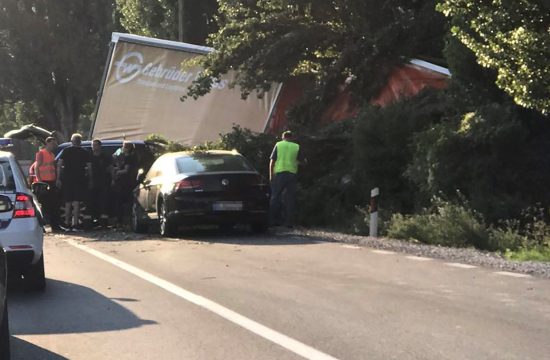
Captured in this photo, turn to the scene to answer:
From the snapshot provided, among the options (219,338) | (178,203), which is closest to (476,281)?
(219,338)

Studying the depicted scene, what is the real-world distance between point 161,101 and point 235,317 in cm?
2217

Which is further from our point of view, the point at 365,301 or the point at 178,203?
the point at 178,203

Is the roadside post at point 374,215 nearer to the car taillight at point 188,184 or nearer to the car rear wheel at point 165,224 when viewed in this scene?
the car taillight at point 188,184

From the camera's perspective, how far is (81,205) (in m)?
16.5

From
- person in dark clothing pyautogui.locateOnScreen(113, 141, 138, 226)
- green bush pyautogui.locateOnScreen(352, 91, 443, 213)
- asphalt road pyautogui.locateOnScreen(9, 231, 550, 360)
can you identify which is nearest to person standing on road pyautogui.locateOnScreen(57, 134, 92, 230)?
person in dark clothing pyautogui.locateOnScreen(113, 141, 138, 226)

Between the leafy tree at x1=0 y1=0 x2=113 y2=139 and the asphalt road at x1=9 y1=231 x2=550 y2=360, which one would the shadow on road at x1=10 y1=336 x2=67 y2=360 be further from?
the leafy tree at x1=0 y1=0 x2=113 y2=139

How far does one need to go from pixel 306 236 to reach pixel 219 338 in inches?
306

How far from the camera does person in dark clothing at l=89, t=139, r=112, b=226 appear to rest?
54.3 feet

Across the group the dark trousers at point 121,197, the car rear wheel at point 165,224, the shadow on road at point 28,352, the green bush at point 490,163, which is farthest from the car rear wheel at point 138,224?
the shadow on road at point 28,352

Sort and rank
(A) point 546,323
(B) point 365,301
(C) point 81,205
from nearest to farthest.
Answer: (A) point 546,323, (B) point 365,301, (C) point 81,205

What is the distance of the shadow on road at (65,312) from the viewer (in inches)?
273

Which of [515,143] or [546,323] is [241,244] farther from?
[546,323]

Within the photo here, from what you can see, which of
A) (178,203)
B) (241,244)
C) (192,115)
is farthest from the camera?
(192,115)

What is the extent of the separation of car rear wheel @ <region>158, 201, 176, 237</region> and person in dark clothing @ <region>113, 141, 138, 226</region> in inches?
95.6
